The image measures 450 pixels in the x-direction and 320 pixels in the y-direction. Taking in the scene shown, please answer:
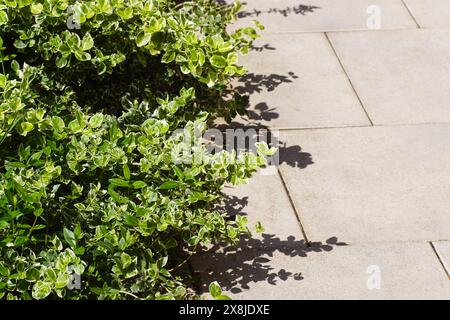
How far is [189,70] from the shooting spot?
183 inches

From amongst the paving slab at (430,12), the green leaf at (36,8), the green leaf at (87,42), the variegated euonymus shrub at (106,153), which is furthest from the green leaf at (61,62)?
the paving slab at (430,12)

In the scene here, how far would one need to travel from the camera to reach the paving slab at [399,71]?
5.89m

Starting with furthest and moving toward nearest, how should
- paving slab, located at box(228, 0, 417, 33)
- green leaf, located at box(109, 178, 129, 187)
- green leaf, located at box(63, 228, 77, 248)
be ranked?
paving slab, located at box(228, 0, 417, 33)
green leaf, located at box(109, 178, 129, 187)
green leaf, located at box(63, 228, 77, 248)

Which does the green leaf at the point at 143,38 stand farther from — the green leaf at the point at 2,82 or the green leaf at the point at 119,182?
the green leaf at the point at 119,182

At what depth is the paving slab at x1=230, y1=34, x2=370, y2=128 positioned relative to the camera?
19.0 feet

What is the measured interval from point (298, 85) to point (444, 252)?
6.42ft

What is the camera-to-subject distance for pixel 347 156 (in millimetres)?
5422

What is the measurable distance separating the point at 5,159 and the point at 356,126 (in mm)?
2572

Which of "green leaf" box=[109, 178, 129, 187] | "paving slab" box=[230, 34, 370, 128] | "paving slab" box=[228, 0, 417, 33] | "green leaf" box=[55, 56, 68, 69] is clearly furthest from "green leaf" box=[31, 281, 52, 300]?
"paving slab" box=[228, 0, 417, 33]

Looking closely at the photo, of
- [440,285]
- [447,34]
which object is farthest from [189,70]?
[447,34]

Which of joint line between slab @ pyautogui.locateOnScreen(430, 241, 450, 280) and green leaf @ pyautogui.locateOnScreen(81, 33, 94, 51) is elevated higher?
green leaf @ pyautogui.locateOnScreen(81, 33, 94, 51)

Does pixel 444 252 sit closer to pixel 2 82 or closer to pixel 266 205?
pixel 266 205

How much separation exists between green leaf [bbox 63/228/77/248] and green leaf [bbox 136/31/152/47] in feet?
4.25

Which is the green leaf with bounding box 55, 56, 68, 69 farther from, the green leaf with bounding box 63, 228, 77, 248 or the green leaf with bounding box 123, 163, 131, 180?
the green leaf with bounding box 63, 228, 77, 248
